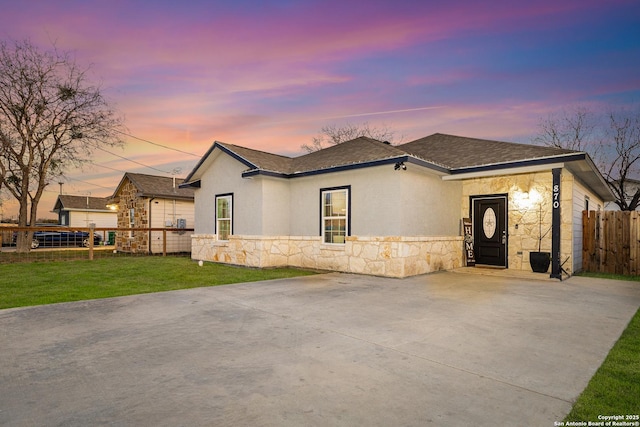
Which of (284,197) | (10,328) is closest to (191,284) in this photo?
(10,328)

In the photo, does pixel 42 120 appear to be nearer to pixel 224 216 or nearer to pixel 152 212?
pixel 152 212

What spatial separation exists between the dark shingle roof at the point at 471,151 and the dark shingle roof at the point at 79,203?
32.4 meters

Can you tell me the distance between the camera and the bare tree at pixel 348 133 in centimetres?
3216

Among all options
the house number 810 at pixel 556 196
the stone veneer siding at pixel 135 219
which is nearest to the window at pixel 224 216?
the stone veneer siding at pixel 135 219

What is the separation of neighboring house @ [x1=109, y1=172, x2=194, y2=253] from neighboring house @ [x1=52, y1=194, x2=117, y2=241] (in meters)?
16.6

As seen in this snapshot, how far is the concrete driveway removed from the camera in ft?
8.13

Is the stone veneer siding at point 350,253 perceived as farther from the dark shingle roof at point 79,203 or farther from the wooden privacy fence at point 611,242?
the dark shingle roof at point 79,203

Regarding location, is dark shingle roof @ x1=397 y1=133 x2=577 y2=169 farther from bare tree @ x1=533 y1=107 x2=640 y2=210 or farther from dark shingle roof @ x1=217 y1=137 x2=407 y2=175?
bare tree @ x1=533 y1=107 x2=640 y2=210

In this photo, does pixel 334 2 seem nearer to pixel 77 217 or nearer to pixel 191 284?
pixel 191 284

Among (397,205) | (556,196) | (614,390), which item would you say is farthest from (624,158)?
(614,390)

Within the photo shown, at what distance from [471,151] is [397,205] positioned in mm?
4360

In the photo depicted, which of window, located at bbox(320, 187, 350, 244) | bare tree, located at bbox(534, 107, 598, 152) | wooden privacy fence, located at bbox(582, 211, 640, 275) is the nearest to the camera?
wooden privacy fence, located at bbox(582, 211, 640, 275)

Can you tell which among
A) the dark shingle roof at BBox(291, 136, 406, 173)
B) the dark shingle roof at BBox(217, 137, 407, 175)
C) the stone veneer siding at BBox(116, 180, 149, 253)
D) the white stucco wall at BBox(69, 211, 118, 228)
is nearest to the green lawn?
the dark shingle roof at BBox(291, 136, 406, 173)

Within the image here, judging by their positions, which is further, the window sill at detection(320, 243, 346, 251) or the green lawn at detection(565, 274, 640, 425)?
the window sill at detection(320, 243, 346, 251)
